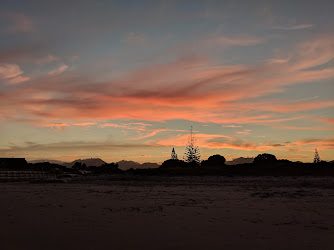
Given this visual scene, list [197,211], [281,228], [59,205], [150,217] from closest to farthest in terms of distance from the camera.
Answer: [281,228] < [150,217] < [197,211] < [59,205]

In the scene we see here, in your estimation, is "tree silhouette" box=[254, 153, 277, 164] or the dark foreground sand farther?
"tree silhouette" box=[254, 153, 277, 164]

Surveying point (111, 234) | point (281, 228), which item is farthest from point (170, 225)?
point (281, 228)

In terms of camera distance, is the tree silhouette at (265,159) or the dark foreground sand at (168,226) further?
the tree silhouette at (265,159)

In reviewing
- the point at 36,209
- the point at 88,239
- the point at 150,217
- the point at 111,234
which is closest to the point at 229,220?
the point at 150,217

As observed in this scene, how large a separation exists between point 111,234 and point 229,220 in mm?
3720

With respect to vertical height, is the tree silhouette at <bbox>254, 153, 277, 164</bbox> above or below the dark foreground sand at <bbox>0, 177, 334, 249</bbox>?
above

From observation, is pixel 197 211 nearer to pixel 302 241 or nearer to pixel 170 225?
pixel 170 225

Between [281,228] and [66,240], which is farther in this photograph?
[281,228]

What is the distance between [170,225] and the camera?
8.49 metres

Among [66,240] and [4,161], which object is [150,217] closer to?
[66,240]

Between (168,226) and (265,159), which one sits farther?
(265,159)

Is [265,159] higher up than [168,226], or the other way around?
[265,159]

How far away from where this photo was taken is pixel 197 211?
10.9m

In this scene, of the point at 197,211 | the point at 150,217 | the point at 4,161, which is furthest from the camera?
the point at 4,161
